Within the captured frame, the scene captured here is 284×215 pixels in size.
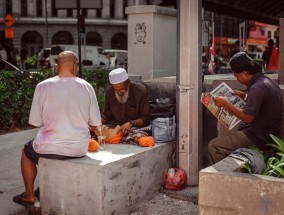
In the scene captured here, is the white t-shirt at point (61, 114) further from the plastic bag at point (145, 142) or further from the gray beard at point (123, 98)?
the gray beard at point (123, 98)

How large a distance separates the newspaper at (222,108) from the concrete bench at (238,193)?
3.97 feet

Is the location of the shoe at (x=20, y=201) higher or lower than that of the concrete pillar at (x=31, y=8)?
lower

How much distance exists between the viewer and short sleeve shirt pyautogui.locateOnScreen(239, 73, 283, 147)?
4055mm

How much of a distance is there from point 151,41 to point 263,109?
5.71 meters

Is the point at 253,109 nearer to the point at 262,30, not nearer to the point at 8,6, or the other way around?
the point at 8,6

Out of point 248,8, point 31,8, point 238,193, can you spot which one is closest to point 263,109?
point 238,193

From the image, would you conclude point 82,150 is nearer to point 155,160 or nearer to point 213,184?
point 155,160

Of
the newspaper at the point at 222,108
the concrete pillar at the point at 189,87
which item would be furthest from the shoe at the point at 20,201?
the newspaper at the point at 222,108

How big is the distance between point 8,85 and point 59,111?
477 cm

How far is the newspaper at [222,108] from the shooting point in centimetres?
446

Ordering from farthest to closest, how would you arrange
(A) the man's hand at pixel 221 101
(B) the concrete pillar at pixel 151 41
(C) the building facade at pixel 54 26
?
(C) the building facade at pixel 54 26
(B) the concrete pillar at pixel 151 41
(A) the man's hand at pixel 221 101

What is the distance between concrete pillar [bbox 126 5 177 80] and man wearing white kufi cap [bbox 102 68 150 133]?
4.17 meters

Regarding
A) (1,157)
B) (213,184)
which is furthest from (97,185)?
(1,157)

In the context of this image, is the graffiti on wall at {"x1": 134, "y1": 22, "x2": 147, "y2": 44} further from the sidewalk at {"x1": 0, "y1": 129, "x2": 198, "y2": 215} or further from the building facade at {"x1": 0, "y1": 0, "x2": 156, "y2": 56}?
the building facade at {"x1": 0, "y1": 0, "x2": 156, "y2": 56}
